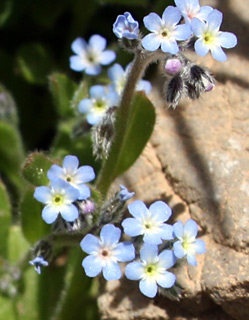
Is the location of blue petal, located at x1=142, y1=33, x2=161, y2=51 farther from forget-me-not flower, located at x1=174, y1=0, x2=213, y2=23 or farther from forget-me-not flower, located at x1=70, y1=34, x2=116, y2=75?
forget-me-not flower, located at x1=70, y1=34, x2=116, y2=75

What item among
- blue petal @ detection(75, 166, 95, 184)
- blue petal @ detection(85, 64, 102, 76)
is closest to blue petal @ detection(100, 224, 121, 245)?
blue petal @ detection(75, 166, 95, 184)

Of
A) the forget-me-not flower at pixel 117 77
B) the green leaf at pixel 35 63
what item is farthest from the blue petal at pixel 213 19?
the green leaf at pixel 35 63

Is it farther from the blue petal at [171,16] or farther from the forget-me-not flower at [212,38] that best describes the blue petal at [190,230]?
the blue petal at [171,16]

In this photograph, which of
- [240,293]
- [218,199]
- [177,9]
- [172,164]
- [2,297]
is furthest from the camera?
[2,297]

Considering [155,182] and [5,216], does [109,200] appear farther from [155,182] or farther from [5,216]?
[5,216]

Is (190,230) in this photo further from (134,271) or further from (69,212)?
(69,212)

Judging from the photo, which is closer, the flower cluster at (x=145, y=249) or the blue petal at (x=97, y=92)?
the flower cluster at (x=145, y=249)

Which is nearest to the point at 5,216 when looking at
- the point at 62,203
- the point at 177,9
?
the point at 62,203
